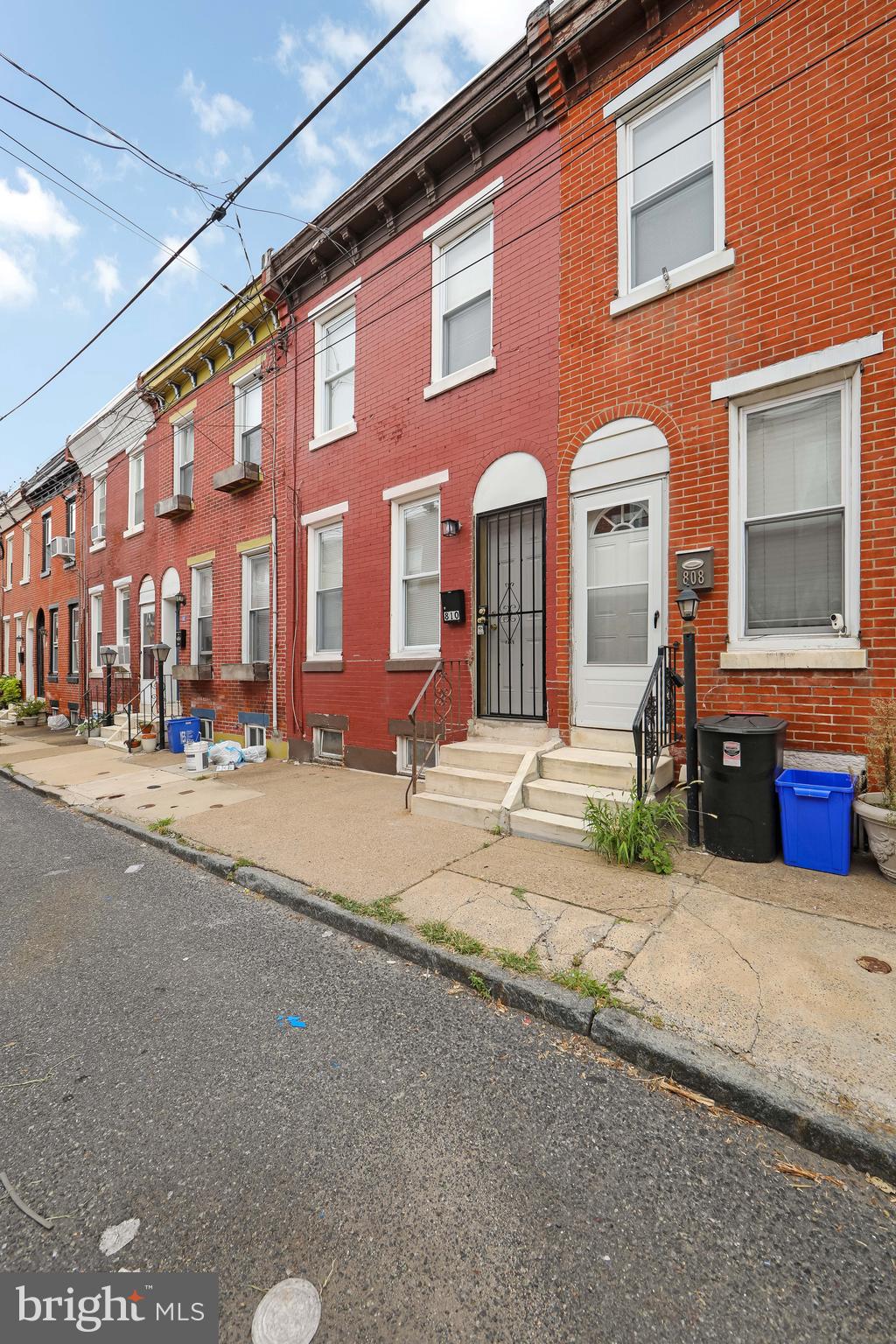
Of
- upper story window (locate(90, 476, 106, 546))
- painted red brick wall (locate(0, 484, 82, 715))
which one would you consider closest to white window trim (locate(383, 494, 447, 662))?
upper story window (locate(90, 476, 106, 546))

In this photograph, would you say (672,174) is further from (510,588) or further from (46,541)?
(46,541)

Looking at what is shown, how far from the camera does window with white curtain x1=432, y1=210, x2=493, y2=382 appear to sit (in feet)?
23.4

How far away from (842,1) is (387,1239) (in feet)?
27.5

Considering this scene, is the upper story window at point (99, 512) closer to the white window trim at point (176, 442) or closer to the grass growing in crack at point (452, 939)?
the white window trim at point (176, 442)

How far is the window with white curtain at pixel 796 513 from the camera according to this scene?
4.62 metres

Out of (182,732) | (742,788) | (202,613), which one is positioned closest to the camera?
(742,788)

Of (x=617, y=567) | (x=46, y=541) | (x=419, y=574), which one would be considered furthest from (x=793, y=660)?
(x=46, y=541)

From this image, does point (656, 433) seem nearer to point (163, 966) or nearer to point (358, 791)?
point (358, 791)

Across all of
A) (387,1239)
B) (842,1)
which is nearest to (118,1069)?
(387,1239)

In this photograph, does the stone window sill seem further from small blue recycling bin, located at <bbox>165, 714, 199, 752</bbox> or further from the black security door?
small blue recycling bin, located at <bbox>165, 714, 199, 752</bbox>

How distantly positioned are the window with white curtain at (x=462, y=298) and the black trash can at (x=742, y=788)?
531 centimetres

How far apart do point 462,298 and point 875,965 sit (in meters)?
7.94

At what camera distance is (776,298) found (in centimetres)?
484

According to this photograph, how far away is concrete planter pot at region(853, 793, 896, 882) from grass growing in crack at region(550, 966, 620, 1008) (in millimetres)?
2475
